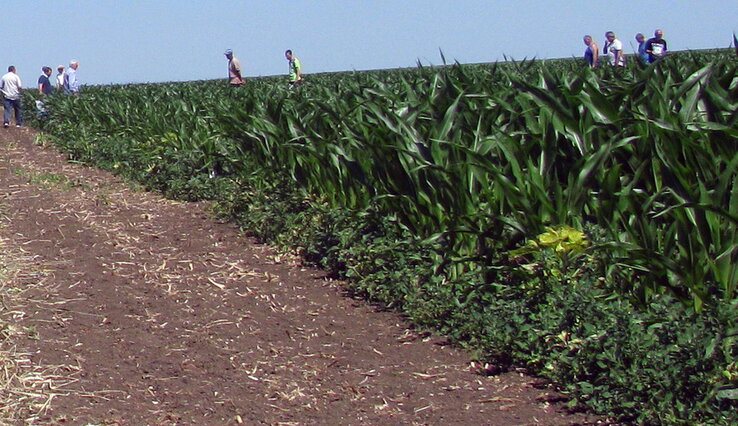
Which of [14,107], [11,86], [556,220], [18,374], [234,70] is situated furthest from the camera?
[14,107]

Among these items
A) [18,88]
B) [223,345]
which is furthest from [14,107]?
[223,345]

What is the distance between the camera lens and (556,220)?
4879 mm

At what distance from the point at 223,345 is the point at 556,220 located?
178 cm

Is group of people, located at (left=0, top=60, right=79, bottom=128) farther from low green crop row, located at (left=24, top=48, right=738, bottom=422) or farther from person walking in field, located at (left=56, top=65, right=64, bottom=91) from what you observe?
low green crop row, located at (left=24, top=48, right=738, bottom=422)

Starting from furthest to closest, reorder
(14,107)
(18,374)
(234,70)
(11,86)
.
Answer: (14,107)
(11,86)
(234,70)
(18,374)

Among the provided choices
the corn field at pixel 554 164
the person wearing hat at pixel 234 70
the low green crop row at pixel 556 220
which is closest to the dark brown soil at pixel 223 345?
the low green crop row at pixel 556 220

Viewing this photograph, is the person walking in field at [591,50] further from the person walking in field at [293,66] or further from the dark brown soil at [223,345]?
the dark brown soil at [223,345]

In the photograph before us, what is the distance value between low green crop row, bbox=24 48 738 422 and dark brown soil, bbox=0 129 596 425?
24 cm

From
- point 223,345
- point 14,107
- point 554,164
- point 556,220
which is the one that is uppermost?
point 554,164

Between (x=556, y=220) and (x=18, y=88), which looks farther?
(x=18, y=88)

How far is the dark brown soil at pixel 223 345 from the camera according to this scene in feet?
14.2

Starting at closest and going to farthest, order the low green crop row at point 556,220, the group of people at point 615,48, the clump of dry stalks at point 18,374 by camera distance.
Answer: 1. the low green crop row at point 556,220
2. the clump of dry stalks at point 18,374
3. the group of people at point 615,48

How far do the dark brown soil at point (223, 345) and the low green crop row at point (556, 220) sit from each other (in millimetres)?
236

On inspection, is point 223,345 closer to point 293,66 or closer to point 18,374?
point 18,374
